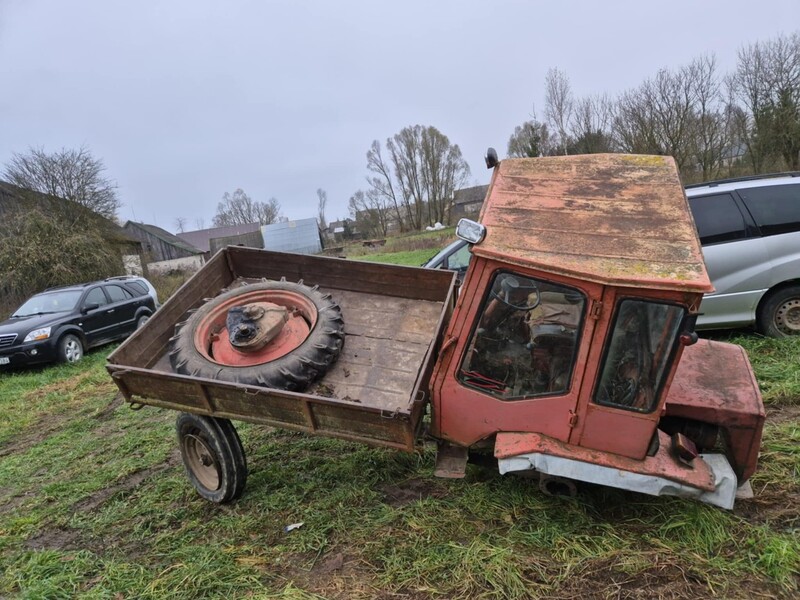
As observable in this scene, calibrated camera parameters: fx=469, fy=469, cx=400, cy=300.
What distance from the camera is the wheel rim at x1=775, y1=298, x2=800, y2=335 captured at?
5.38 m

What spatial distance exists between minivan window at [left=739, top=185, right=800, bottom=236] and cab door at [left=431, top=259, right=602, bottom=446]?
4.41 m

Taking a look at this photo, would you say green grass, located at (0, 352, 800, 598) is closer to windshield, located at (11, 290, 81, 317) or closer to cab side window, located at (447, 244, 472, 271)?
cab side window, located at (447, 244, 472, 271)

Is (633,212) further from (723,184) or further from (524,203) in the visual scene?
(723,184)

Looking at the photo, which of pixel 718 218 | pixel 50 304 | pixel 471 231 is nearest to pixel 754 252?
pixel 718 218

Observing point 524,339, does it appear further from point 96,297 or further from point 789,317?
point 96,297

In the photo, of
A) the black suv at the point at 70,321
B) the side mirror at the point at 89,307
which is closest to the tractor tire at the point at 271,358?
the black suv at the point at 70,321

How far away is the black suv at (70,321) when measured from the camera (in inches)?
339

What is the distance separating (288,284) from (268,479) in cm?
168

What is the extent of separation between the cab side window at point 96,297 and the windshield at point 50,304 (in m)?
0.18

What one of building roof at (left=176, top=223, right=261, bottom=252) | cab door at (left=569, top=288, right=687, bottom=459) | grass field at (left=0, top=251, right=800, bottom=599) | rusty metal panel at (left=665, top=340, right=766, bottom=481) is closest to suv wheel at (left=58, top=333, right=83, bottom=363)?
grass field at (left=0, top=251, right=800, bottom=599)

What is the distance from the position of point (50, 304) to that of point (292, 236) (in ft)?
105

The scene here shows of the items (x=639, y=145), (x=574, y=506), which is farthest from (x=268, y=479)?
(x=639, y=145)

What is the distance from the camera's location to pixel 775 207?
17.6ft

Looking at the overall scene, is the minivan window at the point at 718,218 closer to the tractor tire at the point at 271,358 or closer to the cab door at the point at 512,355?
the cab door at the point at 512,355
